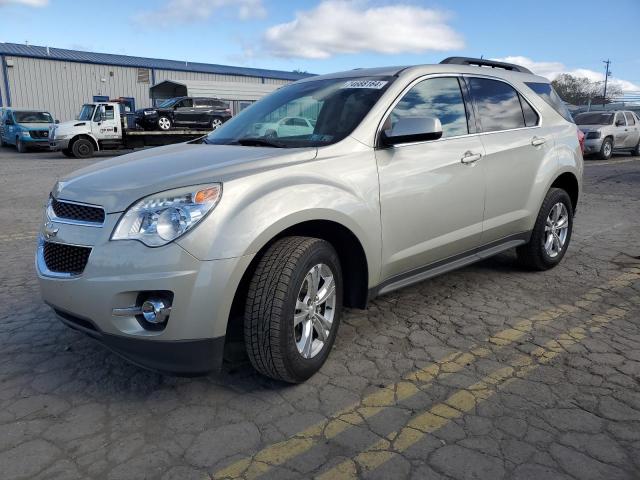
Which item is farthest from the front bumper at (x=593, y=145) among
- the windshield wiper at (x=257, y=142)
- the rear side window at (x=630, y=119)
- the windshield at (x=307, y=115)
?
the windshield wiper at (x=257, y=142)

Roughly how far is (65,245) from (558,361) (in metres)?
2.87

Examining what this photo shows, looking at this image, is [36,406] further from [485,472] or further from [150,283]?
[485,472]

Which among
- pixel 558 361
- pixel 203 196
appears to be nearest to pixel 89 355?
pixel 203 196

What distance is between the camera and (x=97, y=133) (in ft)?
64.0

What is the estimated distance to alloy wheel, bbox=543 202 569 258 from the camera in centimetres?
493

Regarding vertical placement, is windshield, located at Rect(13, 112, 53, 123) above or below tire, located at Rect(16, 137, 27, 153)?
above

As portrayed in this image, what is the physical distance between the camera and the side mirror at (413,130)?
3.26 metres

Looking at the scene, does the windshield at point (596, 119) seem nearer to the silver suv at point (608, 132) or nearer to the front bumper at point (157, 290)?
the silver suv at point (608, 132)

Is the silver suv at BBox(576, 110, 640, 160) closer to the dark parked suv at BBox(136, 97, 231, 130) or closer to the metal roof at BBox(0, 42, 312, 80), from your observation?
the dark parked suv at BBox(136, 97, 231, 130)

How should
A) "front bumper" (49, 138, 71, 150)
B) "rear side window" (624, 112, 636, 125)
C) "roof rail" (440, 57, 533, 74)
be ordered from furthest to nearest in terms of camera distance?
"front bumper" (49, 138, 71, 150), "rear side window" (624, 112, 636, 125), "roof rail" (440, 57, 533, 74)

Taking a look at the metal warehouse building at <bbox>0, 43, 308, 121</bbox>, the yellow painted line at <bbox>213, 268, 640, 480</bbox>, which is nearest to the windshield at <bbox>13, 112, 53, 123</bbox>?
the metal warehouse building at <bbox>0, 43, 308, 121</bbox>

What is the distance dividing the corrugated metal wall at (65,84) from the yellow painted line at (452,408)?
3564cm

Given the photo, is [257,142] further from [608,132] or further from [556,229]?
[608,132]

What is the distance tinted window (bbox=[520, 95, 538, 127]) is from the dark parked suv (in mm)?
21403
